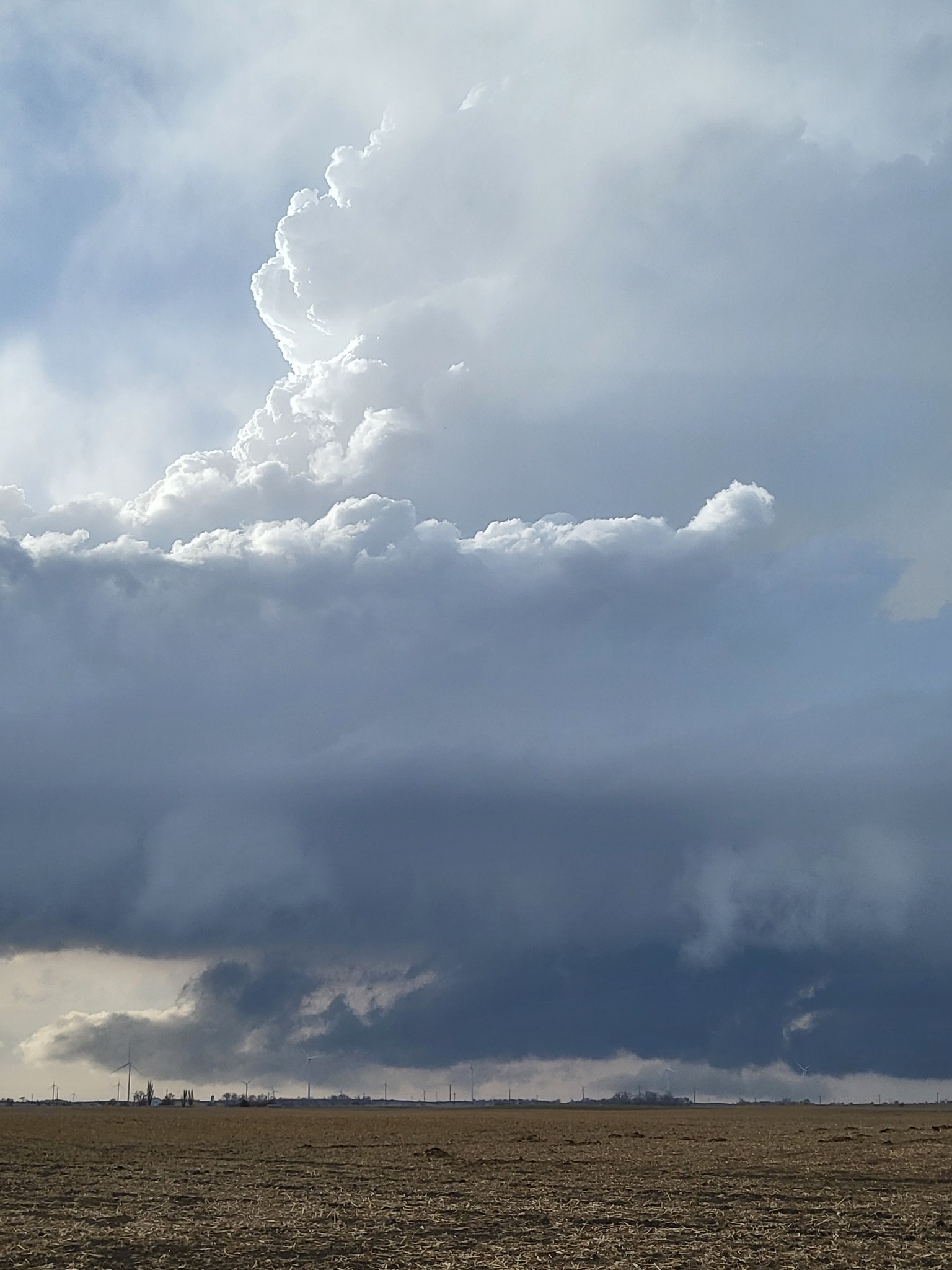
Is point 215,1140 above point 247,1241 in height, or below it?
below

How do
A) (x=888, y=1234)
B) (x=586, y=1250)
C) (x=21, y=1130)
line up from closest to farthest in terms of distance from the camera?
(x=586, y=1250)
(x=888, y=1234)
(x=21, y=1130)

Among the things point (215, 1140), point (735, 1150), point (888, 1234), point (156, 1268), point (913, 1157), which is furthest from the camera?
point (215, 1140)

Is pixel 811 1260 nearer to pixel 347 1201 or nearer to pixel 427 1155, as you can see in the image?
pixel 347 1201

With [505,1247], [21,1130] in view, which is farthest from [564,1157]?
[21,1130]

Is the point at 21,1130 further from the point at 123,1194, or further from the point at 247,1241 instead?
the point at 247,1241

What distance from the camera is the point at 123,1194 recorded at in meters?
42.0

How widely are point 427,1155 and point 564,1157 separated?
312 inches

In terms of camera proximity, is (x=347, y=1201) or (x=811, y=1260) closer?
(x=811, y=1260)

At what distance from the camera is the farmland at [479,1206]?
29000mm

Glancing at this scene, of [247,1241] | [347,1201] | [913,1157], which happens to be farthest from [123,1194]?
[913,1157]

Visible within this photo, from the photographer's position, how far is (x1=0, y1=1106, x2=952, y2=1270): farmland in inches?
1142

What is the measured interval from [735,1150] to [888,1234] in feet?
116

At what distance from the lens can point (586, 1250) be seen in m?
29.3

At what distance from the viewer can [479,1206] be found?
38.0 metres
